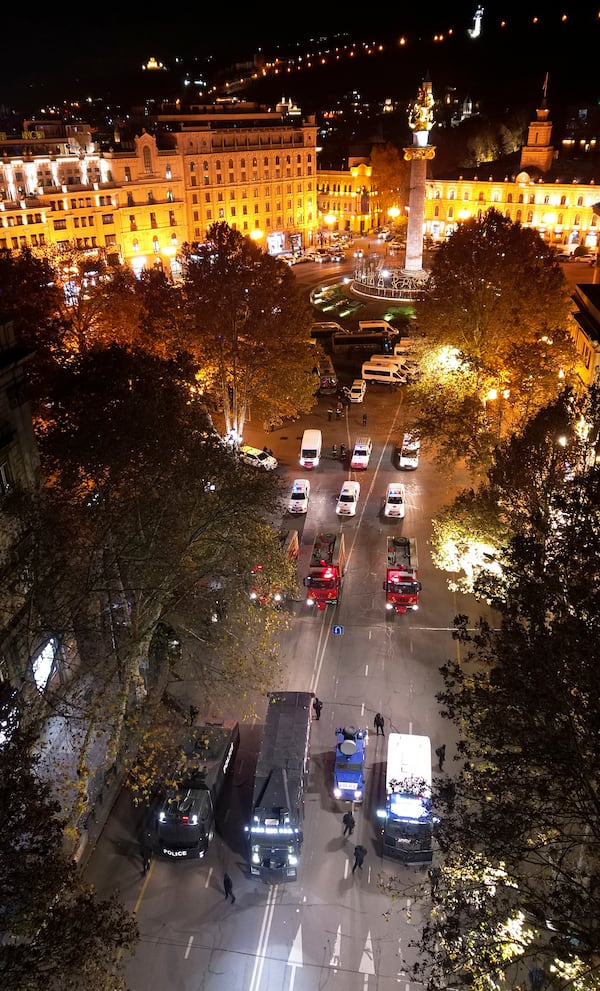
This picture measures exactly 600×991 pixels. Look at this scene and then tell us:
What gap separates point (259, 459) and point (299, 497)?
5.04 m

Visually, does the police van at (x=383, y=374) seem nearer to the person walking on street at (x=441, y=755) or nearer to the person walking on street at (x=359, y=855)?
the person walking on street at (x=441, y=755)

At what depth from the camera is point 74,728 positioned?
79.7 ft

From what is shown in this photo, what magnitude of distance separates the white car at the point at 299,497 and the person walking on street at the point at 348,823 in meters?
19.1

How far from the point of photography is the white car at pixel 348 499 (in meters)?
37.2

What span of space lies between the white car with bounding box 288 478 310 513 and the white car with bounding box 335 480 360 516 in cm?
189

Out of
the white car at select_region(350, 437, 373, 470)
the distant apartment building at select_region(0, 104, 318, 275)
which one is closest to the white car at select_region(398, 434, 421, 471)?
the white car at select_region(350, 437, 373, 470)

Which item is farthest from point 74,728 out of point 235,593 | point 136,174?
point 136,174

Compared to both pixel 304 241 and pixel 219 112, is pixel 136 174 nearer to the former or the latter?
pixel 219 112

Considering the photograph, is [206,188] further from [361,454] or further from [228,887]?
[228,887]

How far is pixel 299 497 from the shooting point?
124 ft

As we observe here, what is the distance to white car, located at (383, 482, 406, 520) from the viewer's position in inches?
1454

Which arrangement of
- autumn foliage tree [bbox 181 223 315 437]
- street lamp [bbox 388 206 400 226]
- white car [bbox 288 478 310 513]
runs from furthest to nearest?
street lamp [bbox 388 206 400 226] < autumn foliage tree [bbox 181 223 315 437] < white car [bbox 288 478 310 513]

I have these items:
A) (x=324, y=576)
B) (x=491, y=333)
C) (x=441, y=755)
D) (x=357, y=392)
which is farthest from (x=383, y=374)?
(x=441, y=755)

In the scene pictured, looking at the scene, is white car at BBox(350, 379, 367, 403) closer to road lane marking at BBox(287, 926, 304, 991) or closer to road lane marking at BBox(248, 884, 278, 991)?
road lane marking at BBox(248, 884, 278, 991)
